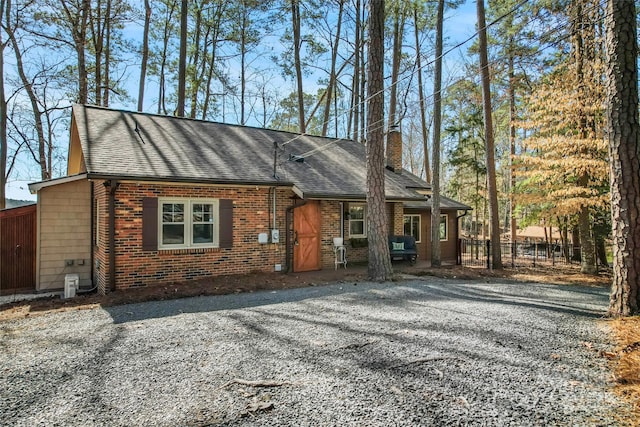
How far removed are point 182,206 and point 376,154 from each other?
5025mm

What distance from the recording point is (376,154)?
902cm

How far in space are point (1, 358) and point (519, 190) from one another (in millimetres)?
14158

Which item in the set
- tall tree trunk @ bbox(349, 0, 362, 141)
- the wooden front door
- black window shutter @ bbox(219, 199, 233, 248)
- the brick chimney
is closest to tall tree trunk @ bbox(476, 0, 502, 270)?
the brick chimney

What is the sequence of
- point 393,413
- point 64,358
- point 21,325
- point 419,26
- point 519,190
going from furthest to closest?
point 419,26 → point 519,190 → point 21,325 → point 64,358 → point 393,413

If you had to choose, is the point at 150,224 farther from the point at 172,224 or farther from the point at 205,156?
the point at 205,156

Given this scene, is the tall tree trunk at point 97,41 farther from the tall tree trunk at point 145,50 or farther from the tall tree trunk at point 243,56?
the tall tree trunk at point 243,56

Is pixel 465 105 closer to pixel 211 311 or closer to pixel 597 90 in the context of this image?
pixel 597 90

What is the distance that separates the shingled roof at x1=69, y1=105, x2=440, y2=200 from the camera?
27.6 feet

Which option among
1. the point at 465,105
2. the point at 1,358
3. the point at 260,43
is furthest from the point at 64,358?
the point at 465,105

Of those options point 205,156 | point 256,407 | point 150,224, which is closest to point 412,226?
point 205,156

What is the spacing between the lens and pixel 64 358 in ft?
13.3

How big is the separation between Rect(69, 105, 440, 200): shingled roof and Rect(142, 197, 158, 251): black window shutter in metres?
0.64

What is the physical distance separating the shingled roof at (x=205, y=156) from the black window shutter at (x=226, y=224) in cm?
64

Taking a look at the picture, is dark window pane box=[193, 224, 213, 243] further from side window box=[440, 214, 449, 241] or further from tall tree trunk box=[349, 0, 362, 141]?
tall tree trunk box=[349, 0, 362, 141]
